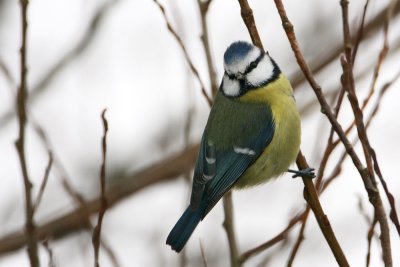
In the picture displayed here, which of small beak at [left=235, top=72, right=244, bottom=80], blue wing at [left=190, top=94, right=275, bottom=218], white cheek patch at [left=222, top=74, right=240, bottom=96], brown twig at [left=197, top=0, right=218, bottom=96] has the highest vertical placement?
brown twig at [left=197, top=0, right=218, bottom=96]

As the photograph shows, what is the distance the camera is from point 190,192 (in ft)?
9.90

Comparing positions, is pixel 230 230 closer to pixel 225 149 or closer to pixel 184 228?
pixel 184 228

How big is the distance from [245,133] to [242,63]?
29 centimetres

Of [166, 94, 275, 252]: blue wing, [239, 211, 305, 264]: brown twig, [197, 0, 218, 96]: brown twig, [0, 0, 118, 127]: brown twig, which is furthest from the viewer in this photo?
[0, 0, 118, 127]: brown twig

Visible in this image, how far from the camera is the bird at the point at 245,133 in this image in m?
3.05

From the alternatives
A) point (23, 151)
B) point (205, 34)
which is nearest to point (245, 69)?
point (205, 34)

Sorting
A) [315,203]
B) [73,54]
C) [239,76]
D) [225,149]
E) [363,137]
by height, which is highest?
[363,137]

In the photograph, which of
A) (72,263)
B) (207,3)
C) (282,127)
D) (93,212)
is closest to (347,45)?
(207,3)

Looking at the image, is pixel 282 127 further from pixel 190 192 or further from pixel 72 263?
pixel 72 263

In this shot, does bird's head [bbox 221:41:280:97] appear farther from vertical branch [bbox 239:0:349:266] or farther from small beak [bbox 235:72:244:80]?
vertical branch [bbox 239:0:349:266]

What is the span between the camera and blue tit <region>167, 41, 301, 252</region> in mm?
3051

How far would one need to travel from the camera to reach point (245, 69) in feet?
10.5

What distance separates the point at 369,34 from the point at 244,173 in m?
0.88

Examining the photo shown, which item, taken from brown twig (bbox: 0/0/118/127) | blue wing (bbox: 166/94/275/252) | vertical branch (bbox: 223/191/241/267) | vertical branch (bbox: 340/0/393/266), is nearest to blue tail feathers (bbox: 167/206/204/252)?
blue wing (bbox: 166/94/275/252)
